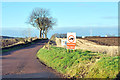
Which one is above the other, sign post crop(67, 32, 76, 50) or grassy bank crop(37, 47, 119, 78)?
sign post crop(67, 32, 76, 50)

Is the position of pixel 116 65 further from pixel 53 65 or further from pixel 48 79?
pixel 53 65

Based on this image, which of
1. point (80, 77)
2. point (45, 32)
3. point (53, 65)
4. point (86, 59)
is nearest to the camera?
point (80, 77)

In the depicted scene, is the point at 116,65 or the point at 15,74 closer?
the point at 116,65

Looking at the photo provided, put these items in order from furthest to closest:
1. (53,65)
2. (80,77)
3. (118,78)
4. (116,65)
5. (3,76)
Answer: (53,65), (3,76), (80,77), (116,65), (118,78)

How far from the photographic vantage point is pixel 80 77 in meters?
10.6

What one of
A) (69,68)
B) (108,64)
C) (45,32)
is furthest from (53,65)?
(45,32)

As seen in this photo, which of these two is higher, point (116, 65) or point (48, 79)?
point (116, 65)

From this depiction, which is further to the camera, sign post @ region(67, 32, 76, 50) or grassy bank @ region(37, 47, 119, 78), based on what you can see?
sign post @ region(67, 32, 76, 50)

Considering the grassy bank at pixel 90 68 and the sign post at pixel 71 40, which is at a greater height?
the sign post at pixel 71 40

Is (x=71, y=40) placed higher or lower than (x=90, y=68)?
higher

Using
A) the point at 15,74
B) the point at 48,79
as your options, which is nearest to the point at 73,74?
the point at 48,79

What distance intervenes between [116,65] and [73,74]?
7.95 ft

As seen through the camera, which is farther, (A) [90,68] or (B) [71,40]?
(B) [71,40]

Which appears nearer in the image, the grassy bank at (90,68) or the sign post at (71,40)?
the grassy bank at (90,68)
